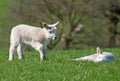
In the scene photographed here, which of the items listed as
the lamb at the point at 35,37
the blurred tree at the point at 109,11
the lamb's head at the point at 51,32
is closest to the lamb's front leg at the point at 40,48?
the lamb at the point at 35,37

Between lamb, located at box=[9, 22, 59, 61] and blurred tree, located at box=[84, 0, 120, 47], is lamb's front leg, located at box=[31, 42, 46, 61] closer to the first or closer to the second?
lamb, located at box=[9, 22, 59, 61]

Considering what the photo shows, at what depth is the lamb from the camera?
14.5 m

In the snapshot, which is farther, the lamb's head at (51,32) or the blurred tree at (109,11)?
the blurred tree at (109,11)

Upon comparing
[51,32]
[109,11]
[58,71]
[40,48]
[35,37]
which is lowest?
[58,71]

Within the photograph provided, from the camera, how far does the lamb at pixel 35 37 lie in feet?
47.6

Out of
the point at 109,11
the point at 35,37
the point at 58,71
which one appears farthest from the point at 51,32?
the point at 109,11

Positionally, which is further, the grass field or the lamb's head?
the lamb's head

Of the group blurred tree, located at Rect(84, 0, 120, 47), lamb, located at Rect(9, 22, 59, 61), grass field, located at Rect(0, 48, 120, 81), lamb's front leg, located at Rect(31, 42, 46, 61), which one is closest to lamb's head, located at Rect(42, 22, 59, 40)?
lamb, located at Rect(9, 22, 59, 61)

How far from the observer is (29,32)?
14906mm

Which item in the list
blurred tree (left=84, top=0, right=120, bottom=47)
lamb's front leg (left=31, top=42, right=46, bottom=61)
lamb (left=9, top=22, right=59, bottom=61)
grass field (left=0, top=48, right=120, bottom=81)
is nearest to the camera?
grass field (left=0, top=48, right=120, bottom=81)

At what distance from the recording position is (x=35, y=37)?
1474 centimetres

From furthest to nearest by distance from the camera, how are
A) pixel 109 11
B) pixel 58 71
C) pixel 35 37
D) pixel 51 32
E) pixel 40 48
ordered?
1. pixel 109 11
2. pixel 35 37
3. pixel 51 32
4. pixel 40 48
5. pixel 58 71

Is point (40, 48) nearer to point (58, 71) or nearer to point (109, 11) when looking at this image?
point (58, 71)

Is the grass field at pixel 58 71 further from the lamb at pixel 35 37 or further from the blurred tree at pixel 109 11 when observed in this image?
the blurred tree at pixel 109 11
